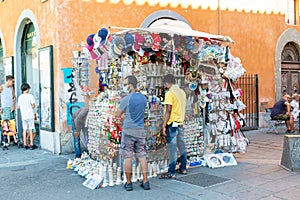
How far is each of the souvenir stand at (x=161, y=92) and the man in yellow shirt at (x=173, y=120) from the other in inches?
15.3

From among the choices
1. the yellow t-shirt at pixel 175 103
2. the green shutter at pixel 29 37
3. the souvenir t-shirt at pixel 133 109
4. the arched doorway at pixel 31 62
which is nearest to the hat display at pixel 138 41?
the yellow t-shirt at pixel 175 103

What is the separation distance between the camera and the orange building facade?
8.50 metres

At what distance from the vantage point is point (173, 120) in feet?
20.3

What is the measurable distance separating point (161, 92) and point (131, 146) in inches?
64.7

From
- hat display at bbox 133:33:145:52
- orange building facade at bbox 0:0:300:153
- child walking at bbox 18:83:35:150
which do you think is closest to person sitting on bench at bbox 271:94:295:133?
orange building facade at bbox 0:0:300:153

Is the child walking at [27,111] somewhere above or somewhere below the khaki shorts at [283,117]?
above

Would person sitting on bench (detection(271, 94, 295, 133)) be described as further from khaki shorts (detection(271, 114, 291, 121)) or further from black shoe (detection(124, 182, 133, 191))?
black shoe (detection(124, 182, 133, 191))

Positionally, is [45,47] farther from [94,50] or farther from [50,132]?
[94,50]

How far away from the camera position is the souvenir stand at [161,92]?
Answer: 621cm

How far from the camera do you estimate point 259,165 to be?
707 cm

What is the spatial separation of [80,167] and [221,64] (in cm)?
332

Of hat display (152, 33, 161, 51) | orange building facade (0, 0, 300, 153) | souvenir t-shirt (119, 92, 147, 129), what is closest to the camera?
souvenir t-shirt (119, 92, 147, 129)

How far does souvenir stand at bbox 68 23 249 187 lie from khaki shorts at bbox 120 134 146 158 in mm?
442

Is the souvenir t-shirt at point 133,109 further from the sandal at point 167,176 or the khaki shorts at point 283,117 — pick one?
the khaki shorts at point 283,117
